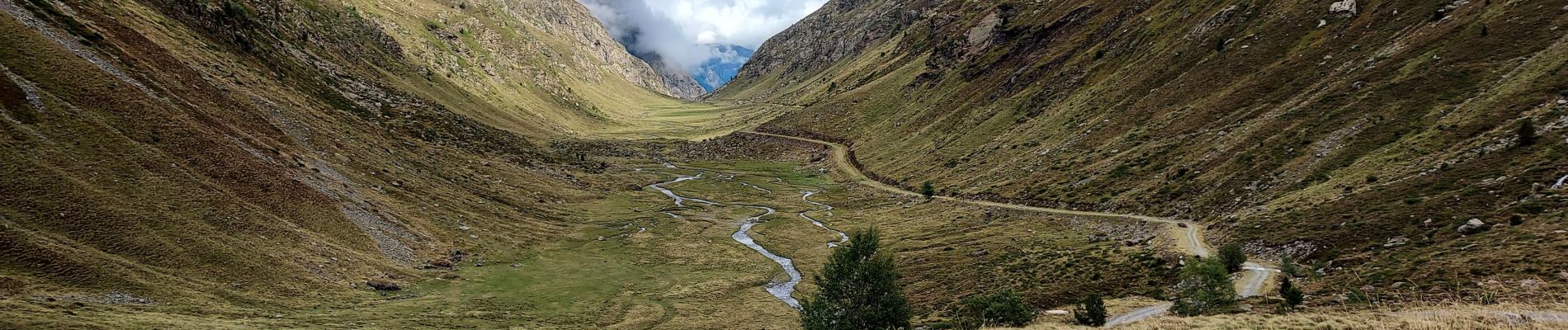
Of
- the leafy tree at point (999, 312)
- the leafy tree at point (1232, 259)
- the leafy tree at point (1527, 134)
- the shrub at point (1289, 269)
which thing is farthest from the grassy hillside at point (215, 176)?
the leafy tree at point (1527, 134)

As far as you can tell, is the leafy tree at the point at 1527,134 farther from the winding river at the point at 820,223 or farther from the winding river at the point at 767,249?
the winding river at the point at 820,223

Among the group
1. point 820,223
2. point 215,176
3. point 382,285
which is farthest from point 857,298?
point 820,223

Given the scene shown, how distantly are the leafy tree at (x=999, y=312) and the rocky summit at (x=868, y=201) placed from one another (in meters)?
0.22

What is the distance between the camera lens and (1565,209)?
3372 cm

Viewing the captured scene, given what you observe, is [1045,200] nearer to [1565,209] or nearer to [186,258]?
[1565,209]

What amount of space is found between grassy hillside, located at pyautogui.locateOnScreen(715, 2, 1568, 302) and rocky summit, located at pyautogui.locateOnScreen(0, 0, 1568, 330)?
0.36 m

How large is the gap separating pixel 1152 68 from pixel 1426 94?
51688 mm

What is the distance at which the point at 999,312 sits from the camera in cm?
4166

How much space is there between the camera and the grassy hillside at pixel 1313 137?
37.3 metres

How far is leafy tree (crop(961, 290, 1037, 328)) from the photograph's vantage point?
40.6 m

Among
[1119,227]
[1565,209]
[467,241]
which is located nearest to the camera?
[1565,209]

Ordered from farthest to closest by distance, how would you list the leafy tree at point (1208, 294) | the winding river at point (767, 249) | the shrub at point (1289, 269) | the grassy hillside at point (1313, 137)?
the winding river at point (767, 249)
the shrub at point (1289, 269)
the grassy hillside at point (1313, 137)
the leafy tree at point (1208, 294)

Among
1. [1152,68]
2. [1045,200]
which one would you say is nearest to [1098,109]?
[1152,68]

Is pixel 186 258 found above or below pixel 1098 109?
above
